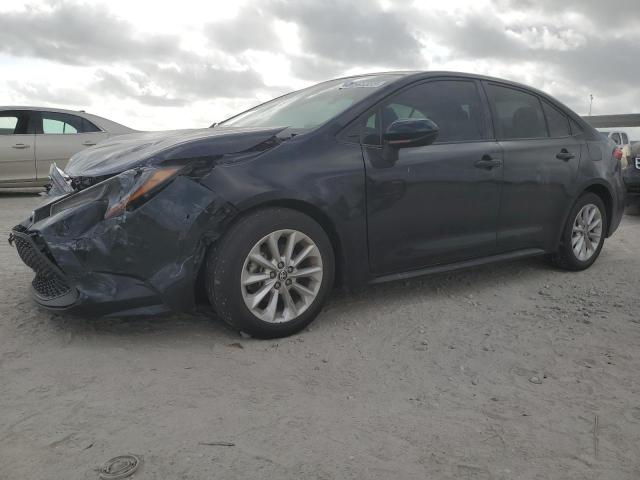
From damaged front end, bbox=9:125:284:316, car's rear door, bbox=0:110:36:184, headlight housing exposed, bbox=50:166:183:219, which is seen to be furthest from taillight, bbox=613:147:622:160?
car's rear door, bbox=0:110:36:184

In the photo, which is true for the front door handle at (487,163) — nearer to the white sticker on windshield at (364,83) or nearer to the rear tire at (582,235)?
the white sticker on windshield at (364,83)

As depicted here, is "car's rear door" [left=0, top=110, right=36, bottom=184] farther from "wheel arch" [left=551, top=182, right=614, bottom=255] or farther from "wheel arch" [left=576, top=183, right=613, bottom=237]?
"wheel arch" [left=576, top=183, right=613, bottom=237]

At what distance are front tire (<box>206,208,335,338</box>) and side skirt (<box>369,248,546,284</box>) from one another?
19.0 inches

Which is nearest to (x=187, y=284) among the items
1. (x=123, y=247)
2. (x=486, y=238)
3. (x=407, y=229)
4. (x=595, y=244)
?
(x=123, y=247)

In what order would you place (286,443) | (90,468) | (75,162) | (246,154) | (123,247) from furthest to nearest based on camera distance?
(75,162)
(246,154)
(123,247)
(286,443)
(90,468)

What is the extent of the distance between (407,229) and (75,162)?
83.3 inches

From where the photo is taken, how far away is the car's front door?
3680mm

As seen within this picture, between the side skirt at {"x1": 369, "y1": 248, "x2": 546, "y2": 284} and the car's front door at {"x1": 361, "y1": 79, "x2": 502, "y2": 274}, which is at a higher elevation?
the car's front door at {"x1": 361, "y1": 79, "x2": 502, "y2": 274}

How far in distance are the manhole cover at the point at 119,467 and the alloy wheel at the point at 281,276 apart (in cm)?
121

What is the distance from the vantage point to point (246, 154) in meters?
3.27

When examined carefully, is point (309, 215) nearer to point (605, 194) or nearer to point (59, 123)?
point (605, 194)

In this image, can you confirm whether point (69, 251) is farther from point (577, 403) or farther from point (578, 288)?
point (578, 288)

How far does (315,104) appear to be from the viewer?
13.3 feet

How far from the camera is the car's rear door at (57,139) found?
9.64m
